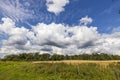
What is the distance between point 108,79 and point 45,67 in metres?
13.8

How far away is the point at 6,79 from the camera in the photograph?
3659cm

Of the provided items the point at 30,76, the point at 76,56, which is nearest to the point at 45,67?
the point at 30,76

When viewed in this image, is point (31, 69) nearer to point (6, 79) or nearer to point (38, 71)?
point (38, 71)

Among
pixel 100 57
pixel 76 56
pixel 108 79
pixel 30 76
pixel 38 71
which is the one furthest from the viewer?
pixel 76 56

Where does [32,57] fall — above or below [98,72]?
above

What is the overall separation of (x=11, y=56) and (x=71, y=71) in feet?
266

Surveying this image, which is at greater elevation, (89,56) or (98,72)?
(89,56)

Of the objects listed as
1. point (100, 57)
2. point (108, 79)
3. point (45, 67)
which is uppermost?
point (100, 57)

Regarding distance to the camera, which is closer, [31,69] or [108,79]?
[108,79]

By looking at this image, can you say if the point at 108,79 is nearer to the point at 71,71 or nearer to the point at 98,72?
the point at 98,72

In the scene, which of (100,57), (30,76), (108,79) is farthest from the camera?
(100,57)

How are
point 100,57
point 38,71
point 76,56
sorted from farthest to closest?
point 76,56
point 100,57
point 38,71

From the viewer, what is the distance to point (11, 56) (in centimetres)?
11538

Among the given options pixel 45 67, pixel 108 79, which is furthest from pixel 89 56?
pixel 108 79
